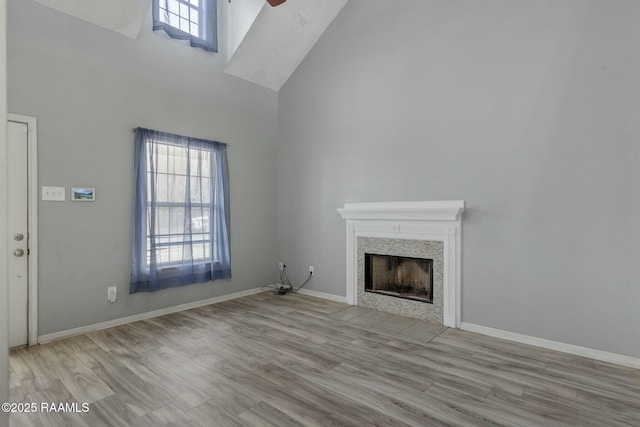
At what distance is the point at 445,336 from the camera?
327cm

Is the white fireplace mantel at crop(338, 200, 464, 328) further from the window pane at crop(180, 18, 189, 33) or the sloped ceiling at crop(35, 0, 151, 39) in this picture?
the sloped ceiling at crop(35, 0, 151, 39)

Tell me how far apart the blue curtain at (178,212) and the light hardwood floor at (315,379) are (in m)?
0.76

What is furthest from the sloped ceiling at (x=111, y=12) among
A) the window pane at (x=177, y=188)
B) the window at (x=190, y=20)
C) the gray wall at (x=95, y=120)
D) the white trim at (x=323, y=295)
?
the white trim at (x=323, y=295)

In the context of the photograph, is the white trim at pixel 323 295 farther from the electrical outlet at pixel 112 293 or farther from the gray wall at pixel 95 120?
the electrical outlet at pixel 112 293

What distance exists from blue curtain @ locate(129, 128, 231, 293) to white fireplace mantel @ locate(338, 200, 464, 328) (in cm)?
170

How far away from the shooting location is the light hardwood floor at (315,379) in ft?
6.63

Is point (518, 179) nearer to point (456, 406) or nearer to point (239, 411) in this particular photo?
point (456, 406)

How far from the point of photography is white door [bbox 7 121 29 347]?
304 cm

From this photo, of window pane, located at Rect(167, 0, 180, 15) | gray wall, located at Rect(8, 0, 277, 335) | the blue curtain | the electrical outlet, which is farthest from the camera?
window pane, located at Rect(167, 0, 180, 15)

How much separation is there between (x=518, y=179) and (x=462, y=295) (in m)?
1.26

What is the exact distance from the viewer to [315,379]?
2.46m

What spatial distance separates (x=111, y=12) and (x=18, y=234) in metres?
2.33

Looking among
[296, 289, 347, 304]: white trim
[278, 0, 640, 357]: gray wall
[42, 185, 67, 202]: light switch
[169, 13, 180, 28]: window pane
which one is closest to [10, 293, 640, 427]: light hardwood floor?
[278, 0, 640, 357]: gray wall

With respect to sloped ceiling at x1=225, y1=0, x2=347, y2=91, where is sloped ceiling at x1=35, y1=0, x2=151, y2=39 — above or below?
below
